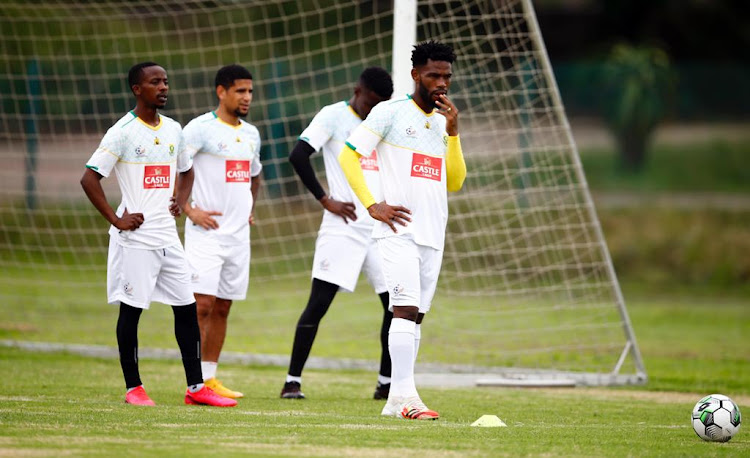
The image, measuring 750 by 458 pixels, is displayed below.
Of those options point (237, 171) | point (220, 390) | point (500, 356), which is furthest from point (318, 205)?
point (220, 390)

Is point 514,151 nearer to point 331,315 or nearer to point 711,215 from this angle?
point 331,315

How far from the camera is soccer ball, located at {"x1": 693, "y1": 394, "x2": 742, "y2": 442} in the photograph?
6773 millimetres

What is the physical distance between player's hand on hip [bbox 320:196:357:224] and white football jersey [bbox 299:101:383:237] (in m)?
0.08

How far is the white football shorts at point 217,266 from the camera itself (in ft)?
28.1

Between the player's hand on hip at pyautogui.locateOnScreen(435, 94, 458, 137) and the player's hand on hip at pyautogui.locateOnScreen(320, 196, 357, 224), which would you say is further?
the player's hand on hip at pyautogui.locateOnScreen(320, 196, 357, 224)

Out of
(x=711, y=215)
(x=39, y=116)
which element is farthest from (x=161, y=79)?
(x=711, y=215)

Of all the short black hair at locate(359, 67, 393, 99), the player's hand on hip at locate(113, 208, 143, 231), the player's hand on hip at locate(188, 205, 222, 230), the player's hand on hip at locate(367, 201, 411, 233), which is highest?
the short black hair at locate(359, 67, 393, 99)

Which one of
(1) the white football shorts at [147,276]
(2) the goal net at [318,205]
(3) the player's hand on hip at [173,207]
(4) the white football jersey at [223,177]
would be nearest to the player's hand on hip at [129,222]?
(1) the white football shorts at [147,276]

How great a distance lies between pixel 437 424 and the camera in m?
7.01

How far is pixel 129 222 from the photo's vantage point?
7.65 meters

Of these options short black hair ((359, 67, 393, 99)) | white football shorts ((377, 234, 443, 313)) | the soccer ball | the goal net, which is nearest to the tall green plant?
the goal net

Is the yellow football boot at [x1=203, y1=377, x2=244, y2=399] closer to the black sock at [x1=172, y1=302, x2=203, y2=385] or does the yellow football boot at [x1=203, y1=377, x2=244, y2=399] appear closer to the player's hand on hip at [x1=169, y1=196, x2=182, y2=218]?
the black sock at [x1=172, y1=302, x2=203, y2=385]

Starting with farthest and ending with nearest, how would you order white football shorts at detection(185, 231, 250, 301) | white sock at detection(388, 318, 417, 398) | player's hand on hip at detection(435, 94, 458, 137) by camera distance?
white football shorts at detection(185, 231, 250, 301) → player's hand on hip at detection(435, 94, 458, 137) → white sock at detection(388, 318, 417, 398)

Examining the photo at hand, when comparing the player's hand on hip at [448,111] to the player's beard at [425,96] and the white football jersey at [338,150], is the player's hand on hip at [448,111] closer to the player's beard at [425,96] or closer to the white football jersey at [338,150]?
the player's beard at [425,96]
